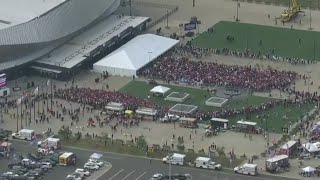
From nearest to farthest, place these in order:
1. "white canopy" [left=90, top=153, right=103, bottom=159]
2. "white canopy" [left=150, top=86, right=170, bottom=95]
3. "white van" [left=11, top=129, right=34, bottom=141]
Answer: "white canopy" [left=90, top=153, right=103, bottom=159], "white van" [left=11, top=129, right=34, bottom=141], "white canopy" [left=150, top=86, right=170, bottom=95]

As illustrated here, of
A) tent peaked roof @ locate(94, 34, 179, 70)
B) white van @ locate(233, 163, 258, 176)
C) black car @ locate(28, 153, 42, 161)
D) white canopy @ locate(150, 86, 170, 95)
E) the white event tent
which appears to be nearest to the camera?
white van @ locate(233, 163, 258, 176)

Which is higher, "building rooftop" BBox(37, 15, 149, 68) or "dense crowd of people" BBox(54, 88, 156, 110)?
"building rooftop" BBox(37, 15, 149, 68)

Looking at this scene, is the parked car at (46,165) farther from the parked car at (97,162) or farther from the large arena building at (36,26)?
the large arena building at (36,26)

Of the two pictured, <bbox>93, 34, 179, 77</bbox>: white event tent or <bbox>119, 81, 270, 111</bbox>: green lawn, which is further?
<bbox>93, 34, 179, 77</bbox>: white event tent

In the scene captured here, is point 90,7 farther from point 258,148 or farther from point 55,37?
point 258,148

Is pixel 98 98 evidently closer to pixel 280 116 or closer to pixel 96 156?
pixel 96 156

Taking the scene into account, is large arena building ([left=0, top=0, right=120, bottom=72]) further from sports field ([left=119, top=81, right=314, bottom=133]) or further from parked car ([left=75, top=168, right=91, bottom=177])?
parked car ([left=75, top=168, right=91, bottom=177])

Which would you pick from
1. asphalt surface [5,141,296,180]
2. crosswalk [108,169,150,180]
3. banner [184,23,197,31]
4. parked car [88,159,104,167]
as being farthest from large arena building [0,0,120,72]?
crosswalk [108,169,150,180]
